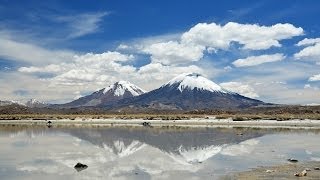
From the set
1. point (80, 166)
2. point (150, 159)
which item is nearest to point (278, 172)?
point (150, 159)

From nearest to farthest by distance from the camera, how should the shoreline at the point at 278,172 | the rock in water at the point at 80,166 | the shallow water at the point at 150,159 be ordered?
the shoreline at the point at 278,172 < the shallow water at the point at 150,159 < the rock in water at the point at 80,166

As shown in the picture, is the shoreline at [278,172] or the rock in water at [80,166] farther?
the rock in water at [80,166]

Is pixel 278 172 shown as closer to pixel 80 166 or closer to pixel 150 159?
pixel 150 159

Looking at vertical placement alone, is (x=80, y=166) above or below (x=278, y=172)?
above

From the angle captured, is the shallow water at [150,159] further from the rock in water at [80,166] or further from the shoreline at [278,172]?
the shoreline at [278,172]

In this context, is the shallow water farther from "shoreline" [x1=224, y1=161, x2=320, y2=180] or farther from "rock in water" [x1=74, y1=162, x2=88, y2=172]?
"shoreline" [x1=224, y1=161, x2=320, y2=180]

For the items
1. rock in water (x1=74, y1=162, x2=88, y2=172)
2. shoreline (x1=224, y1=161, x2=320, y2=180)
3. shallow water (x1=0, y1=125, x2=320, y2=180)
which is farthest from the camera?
rock in water (x1=74, y1=162, x2=88, y2=172)

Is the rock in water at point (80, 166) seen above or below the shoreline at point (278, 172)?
above

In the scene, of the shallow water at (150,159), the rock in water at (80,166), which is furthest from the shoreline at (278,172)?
the rock in water at (80,166)

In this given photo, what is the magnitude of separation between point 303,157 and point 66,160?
17.8m

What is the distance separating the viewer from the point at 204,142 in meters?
50.5

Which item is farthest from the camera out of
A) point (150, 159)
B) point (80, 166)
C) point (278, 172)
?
point (150, 159)

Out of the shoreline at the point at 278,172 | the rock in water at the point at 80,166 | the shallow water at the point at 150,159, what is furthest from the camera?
the rock in water at the point at 80,166

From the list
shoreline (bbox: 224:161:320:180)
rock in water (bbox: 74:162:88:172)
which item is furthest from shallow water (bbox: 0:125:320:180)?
shoreline (bbox: 224:161:320:180)
